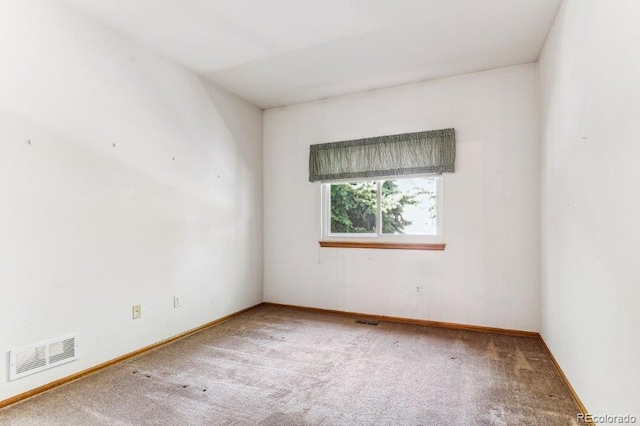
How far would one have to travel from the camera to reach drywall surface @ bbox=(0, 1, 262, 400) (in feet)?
6.66

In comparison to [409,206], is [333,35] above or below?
above

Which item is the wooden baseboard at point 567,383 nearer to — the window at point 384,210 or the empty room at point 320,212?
the empty room at point 320,212

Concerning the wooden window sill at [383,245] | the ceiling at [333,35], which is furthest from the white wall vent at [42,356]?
the wooden window sill at [383,245]

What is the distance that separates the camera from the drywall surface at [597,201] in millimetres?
1363

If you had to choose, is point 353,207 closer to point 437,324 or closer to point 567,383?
point 437,324

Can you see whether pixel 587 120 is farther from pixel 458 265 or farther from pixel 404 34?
pixel 458 265

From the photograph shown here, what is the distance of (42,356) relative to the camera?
2.12 meters

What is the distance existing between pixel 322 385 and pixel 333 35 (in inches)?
102

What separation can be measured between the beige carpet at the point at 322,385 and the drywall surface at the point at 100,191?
1.31 feet

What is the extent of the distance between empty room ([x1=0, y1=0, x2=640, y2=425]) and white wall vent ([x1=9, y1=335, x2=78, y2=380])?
0.6 inches

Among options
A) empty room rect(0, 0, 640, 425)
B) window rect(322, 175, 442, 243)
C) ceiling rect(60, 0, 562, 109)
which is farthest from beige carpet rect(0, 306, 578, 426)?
Result: ceiling rect(60, 0, 562, 109)

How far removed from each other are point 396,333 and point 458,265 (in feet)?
3.03

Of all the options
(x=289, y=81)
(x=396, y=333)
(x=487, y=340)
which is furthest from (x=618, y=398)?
(x=289, y=81)

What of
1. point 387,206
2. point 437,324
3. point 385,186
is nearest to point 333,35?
point 385,186
